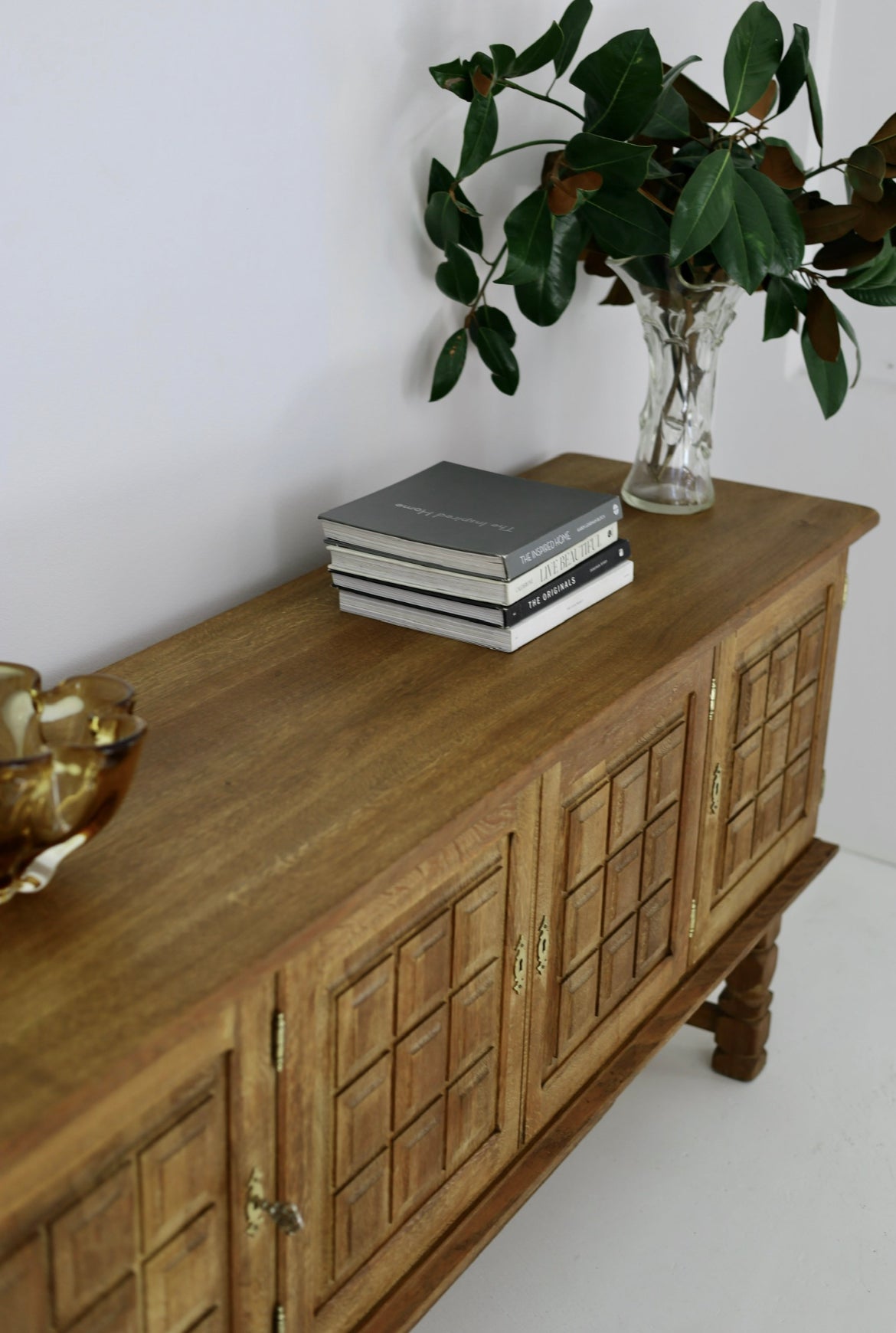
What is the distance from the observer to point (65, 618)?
1.51m

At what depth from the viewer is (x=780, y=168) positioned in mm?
1782

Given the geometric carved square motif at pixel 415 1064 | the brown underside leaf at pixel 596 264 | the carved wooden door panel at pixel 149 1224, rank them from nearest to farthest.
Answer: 1. the carved wooden door panel at pixel 149 1224
2. the geometric carved square motif at pixel 415 1064
3. the brown underside leaf at pixel 596 264

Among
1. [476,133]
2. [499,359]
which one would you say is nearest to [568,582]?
[499,359]

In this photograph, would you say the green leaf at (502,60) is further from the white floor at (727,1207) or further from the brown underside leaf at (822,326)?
the white floor at (727,1207)

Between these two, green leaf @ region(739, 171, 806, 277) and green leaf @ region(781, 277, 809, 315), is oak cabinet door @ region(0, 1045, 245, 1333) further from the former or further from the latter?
green leaf @ region(781, 277, 809, 315)

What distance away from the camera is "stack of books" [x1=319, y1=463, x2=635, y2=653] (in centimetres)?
157

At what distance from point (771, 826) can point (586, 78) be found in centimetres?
110

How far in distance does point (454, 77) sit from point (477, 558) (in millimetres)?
635

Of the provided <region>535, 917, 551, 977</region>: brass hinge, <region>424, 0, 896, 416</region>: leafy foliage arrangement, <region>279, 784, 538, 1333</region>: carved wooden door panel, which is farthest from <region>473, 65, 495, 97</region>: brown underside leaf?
<region>535, 917, 551, 977</region>: brass hinge

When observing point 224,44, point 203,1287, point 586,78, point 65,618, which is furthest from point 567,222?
point 203,1287

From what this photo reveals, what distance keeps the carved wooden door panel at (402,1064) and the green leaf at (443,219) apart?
81cm

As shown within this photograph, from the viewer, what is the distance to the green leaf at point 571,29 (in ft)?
5.90

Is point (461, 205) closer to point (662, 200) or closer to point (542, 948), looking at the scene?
point (662, 200)

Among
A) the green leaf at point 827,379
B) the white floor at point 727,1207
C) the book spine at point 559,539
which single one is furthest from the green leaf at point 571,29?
the white floor at point 727,1207
